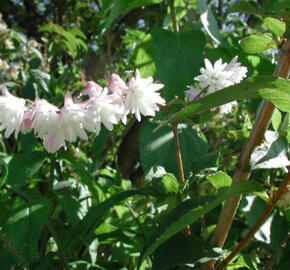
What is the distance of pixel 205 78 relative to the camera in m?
0.85

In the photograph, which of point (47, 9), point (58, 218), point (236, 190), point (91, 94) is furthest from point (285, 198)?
point (47, 9)

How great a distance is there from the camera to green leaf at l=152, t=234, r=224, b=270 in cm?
65

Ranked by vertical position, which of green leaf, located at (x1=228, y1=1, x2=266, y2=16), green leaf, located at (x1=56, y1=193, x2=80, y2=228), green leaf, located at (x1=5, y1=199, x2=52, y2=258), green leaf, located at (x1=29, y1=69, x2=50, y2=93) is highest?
green leaf, located at (x1=228, y1=1, x2=266, y2=16)

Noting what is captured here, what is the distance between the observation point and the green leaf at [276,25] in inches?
25.6

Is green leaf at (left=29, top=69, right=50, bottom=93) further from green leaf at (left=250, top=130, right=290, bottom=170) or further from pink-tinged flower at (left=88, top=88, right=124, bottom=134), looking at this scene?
green leaf at (left=250, top=130, right=290, bottom=170)

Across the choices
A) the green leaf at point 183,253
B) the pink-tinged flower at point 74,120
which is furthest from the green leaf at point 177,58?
the green leaf at point 183,253

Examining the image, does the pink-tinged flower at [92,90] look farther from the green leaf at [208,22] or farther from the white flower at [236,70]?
the green leaf at [208,22]

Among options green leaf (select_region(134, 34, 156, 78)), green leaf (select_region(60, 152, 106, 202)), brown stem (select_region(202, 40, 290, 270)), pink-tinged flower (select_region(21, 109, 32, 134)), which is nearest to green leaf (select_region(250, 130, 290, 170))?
brown stem (select_region(202, 40, 290, 270))

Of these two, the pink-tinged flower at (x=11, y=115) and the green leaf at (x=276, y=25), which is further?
the pink-tinged flower at (x=11, y=115)

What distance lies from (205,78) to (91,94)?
21 centimetres

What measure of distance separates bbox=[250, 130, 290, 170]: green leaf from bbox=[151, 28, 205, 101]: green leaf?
30 cm

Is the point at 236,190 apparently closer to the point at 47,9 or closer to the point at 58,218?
the point at 58,218

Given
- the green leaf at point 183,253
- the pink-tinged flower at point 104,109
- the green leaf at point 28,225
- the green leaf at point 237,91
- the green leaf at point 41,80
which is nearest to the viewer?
the green leaf at point 237,91

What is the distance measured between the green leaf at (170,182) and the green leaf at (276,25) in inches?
9.8
